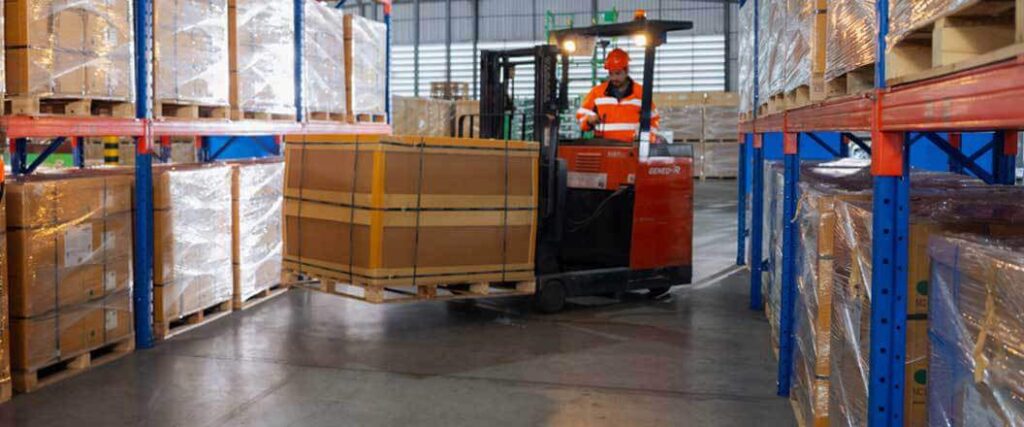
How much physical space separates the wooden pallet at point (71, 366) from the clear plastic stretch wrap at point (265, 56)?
2.13m

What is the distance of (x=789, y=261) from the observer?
Result: 4992mm

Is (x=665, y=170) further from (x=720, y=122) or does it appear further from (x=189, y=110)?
(x=720, y=122)

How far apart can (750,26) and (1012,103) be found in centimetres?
598

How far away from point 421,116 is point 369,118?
10849 millimetres

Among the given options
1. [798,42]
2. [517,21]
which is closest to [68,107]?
[798,42]

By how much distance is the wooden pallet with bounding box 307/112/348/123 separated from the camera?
8.82 meters

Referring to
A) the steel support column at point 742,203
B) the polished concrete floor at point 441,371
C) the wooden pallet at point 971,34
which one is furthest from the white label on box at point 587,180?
the wooden pallet at point 971,34

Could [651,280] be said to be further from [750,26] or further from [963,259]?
[963,259]

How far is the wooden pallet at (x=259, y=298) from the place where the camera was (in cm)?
750

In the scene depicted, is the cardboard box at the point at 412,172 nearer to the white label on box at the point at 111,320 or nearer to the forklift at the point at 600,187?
the forklift at the point at 600,187

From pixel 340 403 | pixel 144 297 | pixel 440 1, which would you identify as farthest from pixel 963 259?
pixel 440 1

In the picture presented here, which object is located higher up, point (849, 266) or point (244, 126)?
point (244, 126)

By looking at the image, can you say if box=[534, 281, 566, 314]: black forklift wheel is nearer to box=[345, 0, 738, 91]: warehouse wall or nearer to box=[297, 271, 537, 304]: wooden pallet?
box=[297, 271, 537, 304]: wooden pallet

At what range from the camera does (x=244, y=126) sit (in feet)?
24.7
